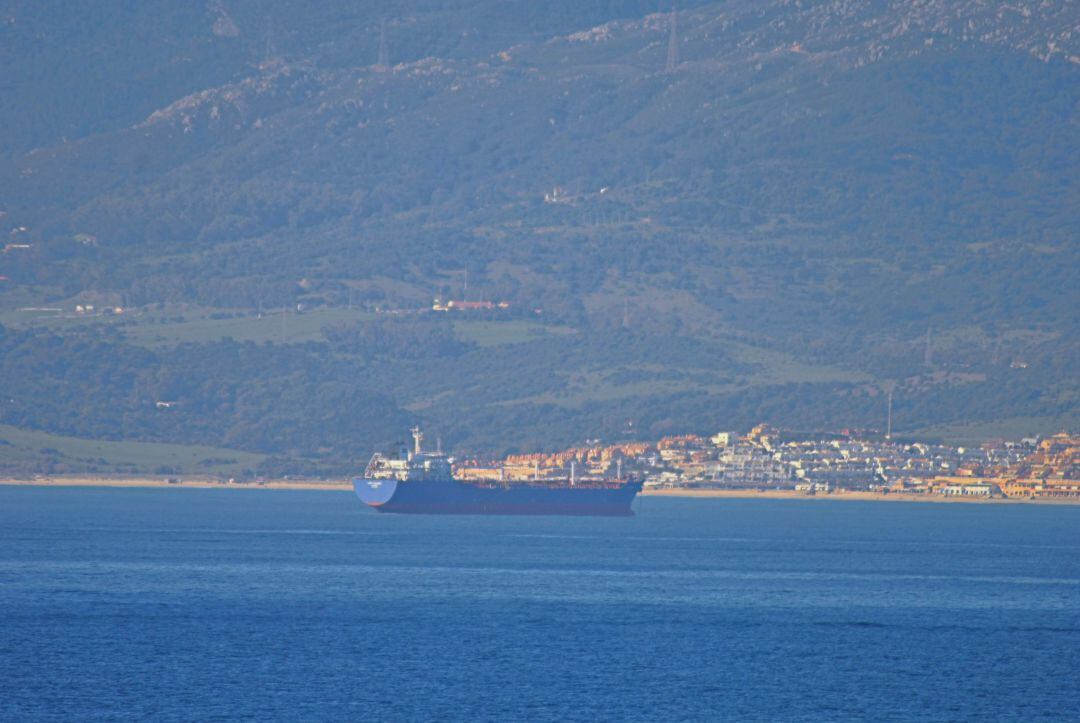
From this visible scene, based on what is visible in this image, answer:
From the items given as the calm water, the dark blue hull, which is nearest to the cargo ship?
the dark blue hull

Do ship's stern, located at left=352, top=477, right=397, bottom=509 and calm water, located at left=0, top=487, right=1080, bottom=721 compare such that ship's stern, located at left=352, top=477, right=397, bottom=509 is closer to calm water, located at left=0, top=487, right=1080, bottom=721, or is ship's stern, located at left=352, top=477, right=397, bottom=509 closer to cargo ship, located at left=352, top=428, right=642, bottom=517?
cargo ship, located at left=352, top=428, right=642, bottom=517

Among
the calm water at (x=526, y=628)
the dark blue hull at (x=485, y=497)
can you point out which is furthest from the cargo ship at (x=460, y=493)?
the calm water at (x=526, y=628)

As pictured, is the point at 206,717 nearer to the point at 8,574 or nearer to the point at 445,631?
the point at 445,631

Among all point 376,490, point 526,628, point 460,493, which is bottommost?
point 526,628

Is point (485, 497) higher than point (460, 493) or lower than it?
lower

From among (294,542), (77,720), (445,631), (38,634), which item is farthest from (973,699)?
(294,542)

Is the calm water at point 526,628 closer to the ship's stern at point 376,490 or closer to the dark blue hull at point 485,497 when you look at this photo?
the ship's stern at point 376,490

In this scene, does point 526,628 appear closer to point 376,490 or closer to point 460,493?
point 376,490

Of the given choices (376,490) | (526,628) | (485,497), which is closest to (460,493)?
(485,497)
